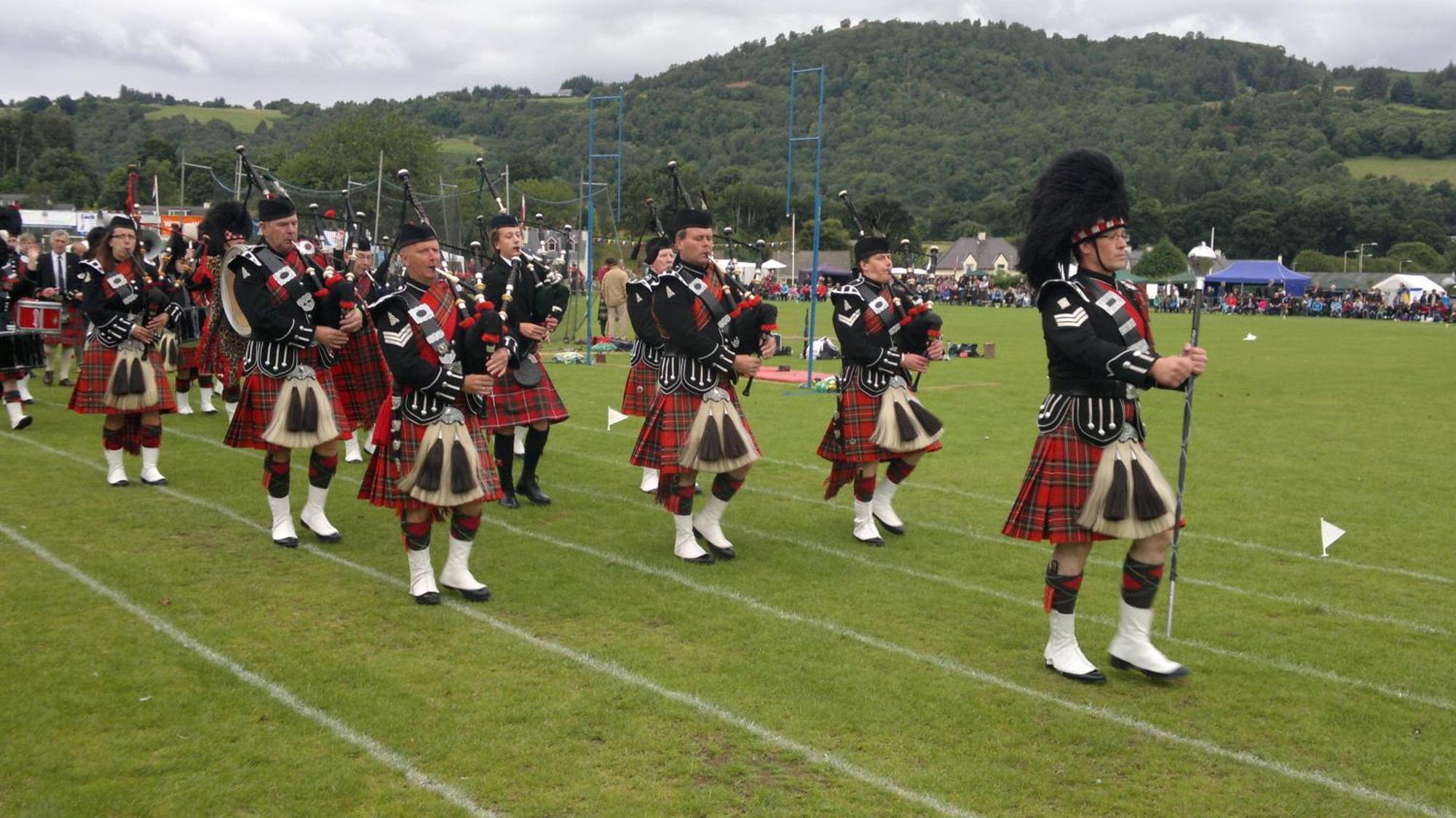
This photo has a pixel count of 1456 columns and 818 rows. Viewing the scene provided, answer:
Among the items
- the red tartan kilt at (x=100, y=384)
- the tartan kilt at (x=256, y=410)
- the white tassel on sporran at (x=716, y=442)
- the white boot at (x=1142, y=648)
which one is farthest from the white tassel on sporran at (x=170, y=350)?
the white boot at (x=1142, y=648)

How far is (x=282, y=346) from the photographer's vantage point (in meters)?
7.93

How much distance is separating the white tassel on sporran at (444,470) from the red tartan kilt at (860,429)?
2.82m

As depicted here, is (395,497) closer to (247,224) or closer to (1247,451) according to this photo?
(247,224)

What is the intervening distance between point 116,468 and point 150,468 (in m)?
0.25

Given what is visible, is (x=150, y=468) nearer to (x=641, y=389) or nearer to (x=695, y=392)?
(x=641, y=389)

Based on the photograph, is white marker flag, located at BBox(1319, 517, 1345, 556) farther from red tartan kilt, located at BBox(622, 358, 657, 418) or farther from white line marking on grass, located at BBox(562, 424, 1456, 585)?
red tartan kilt, located at BBox(622, 358, 657, 418)

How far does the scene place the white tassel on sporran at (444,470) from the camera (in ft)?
21.5

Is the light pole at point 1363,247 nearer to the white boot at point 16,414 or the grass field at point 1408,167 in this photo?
the grass field at point 1408,167

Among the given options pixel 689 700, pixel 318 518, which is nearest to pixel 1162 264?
pixel 318 518

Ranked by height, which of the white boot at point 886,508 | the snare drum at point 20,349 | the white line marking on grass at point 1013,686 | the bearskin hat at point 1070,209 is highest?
the bearskin hat at point 1070,209

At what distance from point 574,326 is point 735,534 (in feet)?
68.9

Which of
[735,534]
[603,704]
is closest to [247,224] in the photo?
[735,534]

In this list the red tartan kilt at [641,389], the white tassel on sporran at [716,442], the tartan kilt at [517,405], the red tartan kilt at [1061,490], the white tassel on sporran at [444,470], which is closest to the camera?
the red tartan kilt at [1061,490]

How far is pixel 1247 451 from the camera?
12852 millimetres
